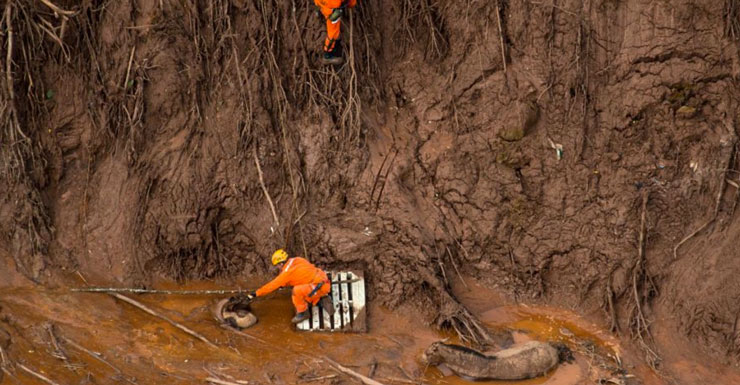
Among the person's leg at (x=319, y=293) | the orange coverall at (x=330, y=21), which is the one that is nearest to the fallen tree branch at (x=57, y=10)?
the orange coverall at (x=330, y=21)

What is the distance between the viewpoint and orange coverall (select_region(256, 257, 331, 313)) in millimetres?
7379

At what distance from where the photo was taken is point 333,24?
777 centimetres

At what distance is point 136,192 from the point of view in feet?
26.8

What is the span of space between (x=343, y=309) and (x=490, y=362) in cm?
173

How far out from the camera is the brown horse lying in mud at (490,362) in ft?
23.6

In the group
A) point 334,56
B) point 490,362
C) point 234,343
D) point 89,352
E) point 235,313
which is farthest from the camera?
point 334,56

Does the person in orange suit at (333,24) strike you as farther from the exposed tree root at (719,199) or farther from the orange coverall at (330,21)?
the exposed tree root at (719,199)

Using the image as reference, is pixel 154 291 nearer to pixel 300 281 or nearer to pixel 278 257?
pixel 278 257

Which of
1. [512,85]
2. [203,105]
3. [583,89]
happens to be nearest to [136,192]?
[203,105]

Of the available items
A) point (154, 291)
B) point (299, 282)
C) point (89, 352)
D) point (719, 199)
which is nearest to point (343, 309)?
point (299, 282)

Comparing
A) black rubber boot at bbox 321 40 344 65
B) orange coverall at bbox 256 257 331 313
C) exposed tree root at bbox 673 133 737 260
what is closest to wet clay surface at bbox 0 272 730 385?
orange coverall at bbox 256 257 331 313

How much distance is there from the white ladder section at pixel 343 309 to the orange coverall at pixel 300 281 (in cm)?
22

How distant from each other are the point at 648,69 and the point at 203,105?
5078mm

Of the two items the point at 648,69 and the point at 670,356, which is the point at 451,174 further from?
the point at 670,356
